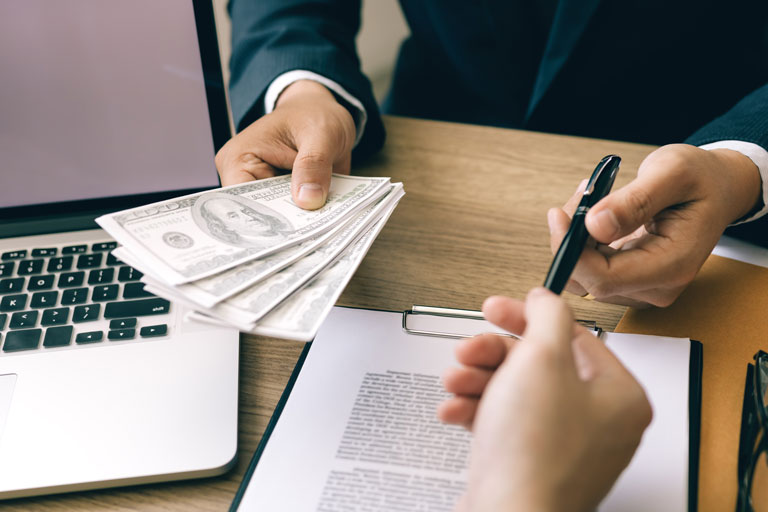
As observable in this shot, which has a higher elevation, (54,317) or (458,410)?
(458,410)

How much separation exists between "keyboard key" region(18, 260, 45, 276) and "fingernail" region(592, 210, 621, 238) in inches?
23.1

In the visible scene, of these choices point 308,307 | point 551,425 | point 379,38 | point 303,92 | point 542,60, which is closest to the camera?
point 551,425

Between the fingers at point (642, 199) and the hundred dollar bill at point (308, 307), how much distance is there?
8.8 inches

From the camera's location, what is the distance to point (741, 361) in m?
0.56

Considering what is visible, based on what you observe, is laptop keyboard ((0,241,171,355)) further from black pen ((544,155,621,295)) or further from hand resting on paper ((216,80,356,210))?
black pen ((544,155,621,295))

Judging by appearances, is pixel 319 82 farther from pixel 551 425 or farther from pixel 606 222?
pixel 551 425

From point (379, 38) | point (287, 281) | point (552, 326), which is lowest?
point (379, 38)

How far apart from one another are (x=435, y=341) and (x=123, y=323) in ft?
1.04

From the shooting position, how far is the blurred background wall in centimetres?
235

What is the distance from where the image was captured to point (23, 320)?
1.98 ft

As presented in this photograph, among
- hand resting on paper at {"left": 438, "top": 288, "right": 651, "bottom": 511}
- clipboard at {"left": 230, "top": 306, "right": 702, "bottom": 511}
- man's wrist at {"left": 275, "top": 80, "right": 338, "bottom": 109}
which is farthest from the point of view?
man's wrist at {"left": 275, "top": 80, "right": 338, "bottom": 109}

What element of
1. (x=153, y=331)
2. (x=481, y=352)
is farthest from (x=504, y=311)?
(x=153, y=331)

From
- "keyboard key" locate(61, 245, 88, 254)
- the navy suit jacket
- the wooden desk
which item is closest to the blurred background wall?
the navy suit jacket

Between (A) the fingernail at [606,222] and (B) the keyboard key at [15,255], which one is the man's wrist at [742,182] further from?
(B) the keyboard key at [15,255]
